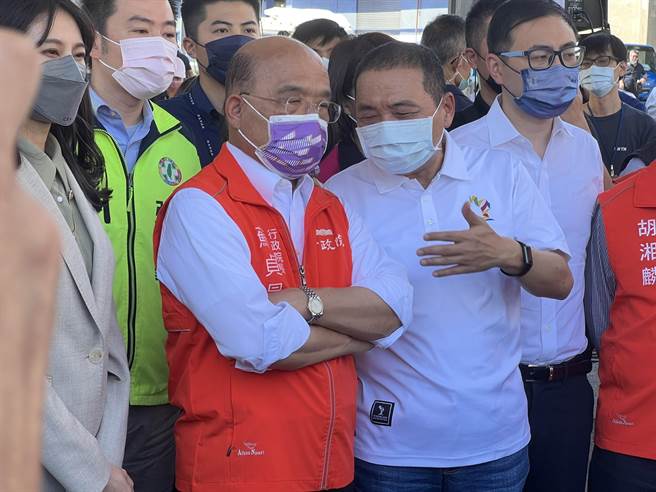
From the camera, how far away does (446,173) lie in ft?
8.79

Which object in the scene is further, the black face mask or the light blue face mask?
the black face mask

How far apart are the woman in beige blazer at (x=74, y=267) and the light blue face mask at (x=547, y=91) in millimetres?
1541

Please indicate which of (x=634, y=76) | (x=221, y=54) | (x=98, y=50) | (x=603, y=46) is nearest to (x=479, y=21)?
(x=221, y=54)

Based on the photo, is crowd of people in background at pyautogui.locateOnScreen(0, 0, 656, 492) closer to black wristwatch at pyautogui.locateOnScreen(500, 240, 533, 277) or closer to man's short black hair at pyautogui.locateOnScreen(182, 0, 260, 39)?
black wristwatch at pyautogui.locateOnScreen(500, 240, 533, 277)

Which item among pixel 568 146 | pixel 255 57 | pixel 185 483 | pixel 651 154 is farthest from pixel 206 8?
pixel 185 483

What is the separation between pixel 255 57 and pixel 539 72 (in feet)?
3.69

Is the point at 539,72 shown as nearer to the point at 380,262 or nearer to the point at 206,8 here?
the point at 380,262

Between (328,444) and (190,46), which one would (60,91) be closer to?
(328,444)

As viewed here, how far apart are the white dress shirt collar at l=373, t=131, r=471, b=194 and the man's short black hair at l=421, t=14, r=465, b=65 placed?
2.55 metres

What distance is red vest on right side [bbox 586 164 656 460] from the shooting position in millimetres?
2652

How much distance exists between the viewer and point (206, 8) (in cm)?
374

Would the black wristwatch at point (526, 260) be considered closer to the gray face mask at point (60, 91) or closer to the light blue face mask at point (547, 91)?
the light blue face mask at point (547, 91)

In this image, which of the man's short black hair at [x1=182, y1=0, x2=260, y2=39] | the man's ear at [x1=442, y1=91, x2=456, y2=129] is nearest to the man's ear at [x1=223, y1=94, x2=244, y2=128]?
the man's ear at [x1=442, y1=91, x2=456, y2=129]

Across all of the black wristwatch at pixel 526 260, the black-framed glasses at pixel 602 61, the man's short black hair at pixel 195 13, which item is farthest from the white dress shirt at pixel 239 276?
the black-framed glasses at pixel 602 61
